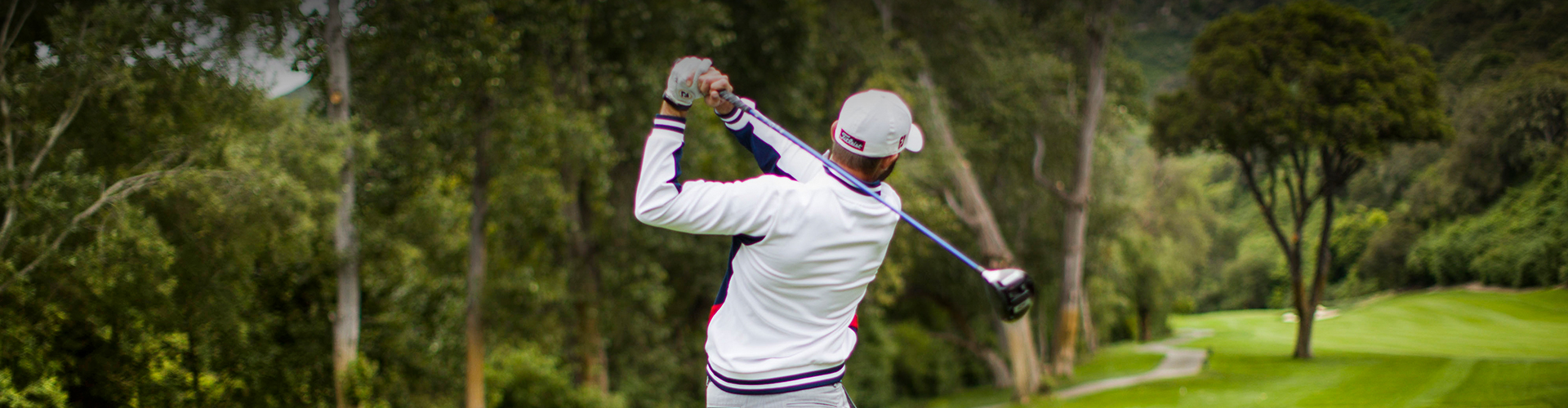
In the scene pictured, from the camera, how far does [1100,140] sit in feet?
49.9

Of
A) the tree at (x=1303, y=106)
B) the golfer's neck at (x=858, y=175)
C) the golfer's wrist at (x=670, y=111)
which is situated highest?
the tree at (x=1303, y=106)

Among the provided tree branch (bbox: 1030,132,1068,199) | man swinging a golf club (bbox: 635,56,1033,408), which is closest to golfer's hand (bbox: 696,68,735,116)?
man swinging a golf club (bbox: 635,56,1033,408)

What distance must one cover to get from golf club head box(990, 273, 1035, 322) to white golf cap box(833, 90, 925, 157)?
63cm

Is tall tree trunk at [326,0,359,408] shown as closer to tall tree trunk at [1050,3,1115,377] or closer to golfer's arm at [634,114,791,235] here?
golfer's arm at [634,114,791,235]

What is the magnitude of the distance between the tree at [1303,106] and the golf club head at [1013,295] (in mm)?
6929

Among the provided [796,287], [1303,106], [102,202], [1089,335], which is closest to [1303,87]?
[1303,106]

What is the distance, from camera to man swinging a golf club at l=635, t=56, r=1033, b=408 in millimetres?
1823

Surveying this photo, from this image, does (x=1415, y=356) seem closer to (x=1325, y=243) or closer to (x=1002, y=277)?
(x=1325, y=243)

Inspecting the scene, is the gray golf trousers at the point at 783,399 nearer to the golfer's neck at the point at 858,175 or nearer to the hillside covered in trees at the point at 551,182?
the golfer's neck at the point at 858,175

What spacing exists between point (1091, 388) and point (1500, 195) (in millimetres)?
8996

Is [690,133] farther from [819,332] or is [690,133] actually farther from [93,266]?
[819,332]

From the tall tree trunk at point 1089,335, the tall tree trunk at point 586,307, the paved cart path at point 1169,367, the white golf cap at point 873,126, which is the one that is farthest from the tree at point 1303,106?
the tall tree trunk at point 1089,335

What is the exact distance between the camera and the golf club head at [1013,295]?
238cm

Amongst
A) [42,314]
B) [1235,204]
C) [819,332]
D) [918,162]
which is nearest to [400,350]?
[42,314]
